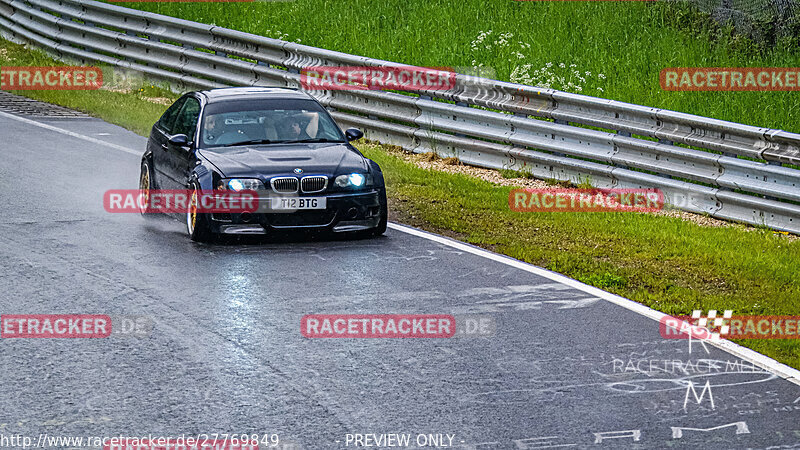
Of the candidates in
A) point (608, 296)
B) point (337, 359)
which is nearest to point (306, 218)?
Answer: point (608, 296)

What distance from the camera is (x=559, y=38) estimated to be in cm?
1981


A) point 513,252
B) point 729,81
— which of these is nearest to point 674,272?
point 513,252

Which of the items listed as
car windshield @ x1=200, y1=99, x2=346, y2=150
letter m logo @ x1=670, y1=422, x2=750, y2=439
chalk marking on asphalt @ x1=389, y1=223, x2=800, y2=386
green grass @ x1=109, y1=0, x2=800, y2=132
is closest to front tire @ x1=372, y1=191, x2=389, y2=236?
chalk marking on asphalt @ x1=389, y1=223, x2=800, y2=386

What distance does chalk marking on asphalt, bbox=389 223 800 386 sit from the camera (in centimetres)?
716

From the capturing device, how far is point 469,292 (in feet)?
29.2

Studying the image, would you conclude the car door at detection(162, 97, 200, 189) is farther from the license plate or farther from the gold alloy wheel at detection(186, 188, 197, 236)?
the license plate

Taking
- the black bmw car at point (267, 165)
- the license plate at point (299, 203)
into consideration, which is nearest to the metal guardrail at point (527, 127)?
the black bmw car at point (267, 165)

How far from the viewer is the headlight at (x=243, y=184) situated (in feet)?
34.3

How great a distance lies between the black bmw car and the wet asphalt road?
0.30 meters

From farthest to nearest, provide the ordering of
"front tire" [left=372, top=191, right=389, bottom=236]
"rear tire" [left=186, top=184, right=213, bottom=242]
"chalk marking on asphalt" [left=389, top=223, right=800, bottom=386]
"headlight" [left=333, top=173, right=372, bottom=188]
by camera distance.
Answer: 1. "front tire" [left=372, top=191, right=389, bottom=236]
2. "headlight" [left=333, top=173, right=372, bottom=188]
3. "rear tire" [left=186, top=184, right=213, bottom=242]
4. "chalk marking on asphalt" [left=389, top=223, right=800, bottom=386]

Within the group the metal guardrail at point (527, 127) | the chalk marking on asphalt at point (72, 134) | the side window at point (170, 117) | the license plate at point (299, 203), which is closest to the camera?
the license plate at point (299, 203)

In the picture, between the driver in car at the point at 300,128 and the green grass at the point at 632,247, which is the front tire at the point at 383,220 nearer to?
the green grass at the point at 632,247

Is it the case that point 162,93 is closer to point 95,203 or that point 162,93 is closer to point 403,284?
point 95,203

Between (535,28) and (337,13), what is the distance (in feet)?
16.7
